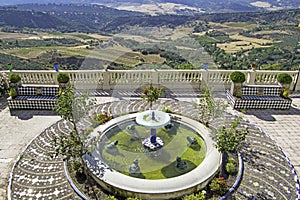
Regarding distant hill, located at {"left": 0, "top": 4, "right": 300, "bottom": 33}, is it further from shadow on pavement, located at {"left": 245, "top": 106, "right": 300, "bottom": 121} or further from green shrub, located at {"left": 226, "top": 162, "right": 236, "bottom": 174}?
green shrub, located at {"left": 226, "top": 162, "right": 236, "bottom": 174}

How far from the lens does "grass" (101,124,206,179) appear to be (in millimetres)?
7953

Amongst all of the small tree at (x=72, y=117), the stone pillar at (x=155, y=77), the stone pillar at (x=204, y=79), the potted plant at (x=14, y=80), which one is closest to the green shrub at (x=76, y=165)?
the small tree at (x=72, y=117)

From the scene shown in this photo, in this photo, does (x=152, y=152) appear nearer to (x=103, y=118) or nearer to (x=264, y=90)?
(x=103, y=118)

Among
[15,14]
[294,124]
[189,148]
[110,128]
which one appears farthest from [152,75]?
[15,14]

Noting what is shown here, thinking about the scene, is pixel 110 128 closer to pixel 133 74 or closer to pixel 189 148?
pixel 189 148

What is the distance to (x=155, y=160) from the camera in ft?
27.6

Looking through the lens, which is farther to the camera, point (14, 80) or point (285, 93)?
point (285, 93)

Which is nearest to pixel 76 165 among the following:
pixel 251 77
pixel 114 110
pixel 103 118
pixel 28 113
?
pixel 103 118

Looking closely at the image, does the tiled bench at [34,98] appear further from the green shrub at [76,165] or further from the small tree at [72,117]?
the green shrub at [76,165]

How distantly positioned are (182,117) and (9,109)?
8.35 m

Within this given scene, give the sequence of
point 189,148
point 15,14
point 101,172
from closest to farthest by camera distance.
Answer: point 101,172, point 189,148, point 15,14

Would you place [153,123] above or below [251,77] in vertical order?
below

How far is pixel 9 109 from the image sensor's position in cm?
1218

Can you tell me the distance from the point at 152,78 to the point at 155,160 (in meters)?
6.37
